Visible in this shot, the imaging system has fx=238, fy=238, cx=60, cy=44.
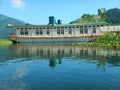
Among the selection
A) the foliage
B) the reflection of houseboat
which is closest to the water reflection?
the reflection of houseboat

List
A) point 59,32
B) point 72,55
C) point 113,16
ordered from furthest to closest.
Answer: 1. point 113,16
2. point 59,32
3. point 72,55

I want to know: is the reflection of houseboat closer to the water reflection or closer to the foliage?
the water reflection

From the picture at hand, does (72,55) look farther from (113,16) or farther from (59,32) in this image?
(113,16)

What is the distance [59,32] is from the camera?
6769cm

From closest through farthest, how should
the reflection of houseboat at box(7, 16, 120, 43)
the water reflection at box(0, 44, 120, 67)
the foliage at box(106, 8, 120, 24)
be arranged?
the water reflection at box(0, 44, 120, 67)
the reflection of houseboat at box(7, 16, 120, 43)
the foliage at box(106, 8, 120, 24)

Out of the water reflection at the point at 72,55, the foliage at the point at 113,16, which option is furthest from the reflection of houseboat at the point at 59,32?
the foliage at the point at 113,16

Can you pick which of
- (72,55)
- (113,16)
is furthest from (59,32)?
(113,16)

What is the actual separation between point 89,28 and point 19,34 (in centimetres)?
2093

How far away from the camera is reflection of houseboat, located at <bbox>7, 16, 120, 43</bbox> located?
64125 mm

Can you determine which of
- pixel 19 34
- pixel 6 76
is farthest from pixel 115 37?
pixel 6 76

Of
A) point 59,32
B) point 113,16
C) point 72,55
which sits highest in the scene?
point 113,16

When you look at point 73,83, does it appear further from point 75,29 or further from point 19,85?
point 75,29

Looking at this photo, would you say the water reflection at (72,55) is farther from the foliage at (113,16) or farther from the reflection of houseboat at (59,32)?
the foliage at (113,16)

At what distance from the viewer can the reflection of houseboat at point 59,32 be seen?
64.1 m
